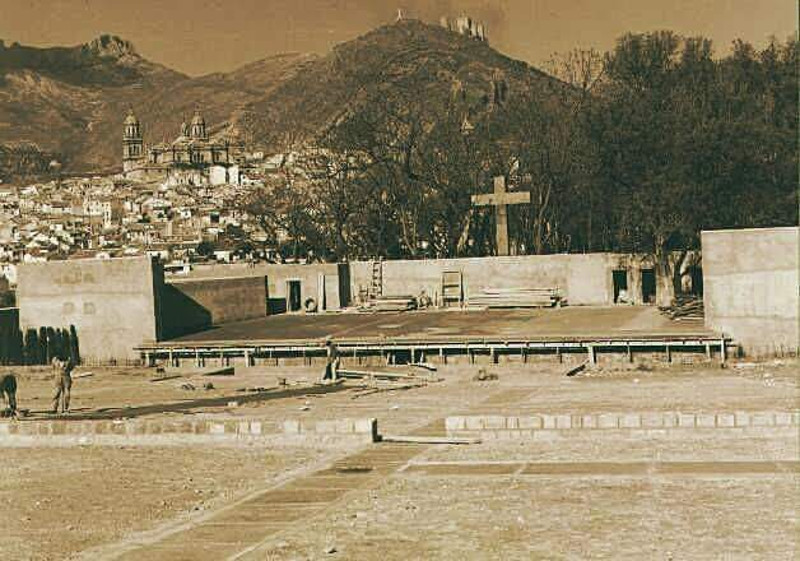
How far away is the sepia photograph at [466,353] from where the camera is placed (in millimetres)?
14930

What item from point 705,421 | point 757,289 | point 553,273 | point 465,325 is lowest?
point 705,421

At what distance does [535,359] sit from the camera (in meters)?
33.7

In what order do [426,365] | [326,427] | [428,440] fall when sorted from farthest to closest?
[426,365]
[326,427]
[428,440]

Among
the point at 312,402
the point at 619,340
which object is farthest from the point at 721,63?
the point at 312,402

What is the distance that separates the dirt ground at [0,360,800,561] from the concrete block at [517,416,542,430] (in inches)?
20.6

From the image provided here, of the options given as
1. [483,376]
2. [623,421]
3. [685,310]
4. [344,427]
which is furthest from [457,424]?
[685,310]

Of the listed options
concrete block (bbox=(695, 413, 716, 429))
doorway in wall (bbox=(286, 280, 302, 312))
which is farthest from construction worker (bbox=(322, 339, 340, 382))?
doorway in wall (bbox=(286, 280, 302, 312))

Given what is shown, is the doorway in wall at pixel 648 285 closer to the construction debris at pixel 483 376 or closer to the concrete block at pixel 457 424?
the construction debris at pixel 483 376

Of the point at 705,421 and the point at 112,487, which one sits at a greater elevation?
the point at 705,421

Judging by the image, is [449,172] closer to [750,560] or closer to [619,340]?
[619,340]

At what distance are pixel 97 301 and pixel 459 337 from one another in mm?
11886

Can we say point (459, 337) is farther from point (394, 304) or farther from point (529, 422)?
point (529, 422)

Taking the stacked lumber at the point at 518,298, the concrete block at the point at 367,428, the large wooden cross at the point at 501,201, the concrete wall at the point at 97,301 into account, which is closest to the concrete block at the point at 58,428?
the concrete block at the point at 367,428

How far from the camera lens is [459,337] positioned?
34406 mm
